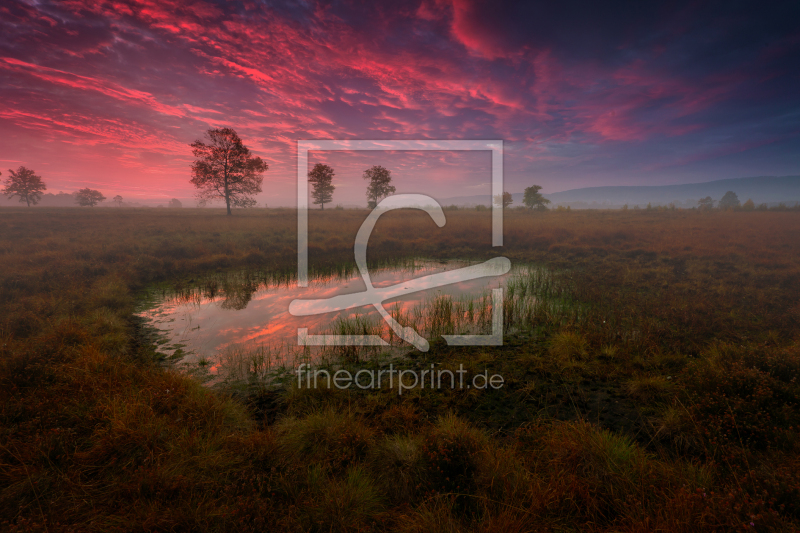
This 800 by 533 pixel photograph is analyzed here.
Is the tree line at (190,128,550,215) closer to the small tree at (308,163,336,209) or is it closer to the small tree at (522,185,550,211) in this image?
the small tree at (308,163,336,209)

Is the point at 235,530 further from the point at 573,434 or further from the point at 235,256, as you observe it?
the point at 235,256

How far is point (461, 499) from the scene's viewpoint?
129 inches

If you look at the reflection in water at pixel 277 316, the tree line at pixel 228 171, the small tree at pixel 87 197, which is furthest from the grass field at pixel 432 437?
the small tree at pixel 87 197

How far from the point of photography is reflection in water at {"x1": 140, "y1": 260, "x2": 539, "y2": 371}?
26.0 feet

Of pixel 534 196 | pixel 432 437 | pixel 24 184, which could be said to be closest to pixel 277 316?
pixel 432 437

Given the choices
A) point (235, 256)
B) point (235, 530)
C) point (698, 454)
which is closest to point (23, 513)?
point (235, 530)

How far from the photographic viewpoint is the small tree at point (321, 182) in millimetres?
59688

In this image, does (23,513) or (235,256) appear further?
(235,256)

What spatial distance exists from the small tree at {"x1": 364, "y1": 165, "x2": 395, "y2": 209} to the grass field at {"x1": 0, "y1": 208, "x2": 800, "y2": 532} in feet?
184

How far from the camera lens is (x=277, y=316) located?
9.88 meters

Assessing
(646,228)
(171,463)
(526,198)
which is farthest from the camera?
(526,198)

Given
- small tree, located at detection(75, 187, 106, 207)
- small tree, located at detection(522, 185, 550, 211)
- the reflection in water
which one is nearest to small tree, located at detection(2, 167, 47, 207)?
small tree, located at detection(75, 187, 106, 207)

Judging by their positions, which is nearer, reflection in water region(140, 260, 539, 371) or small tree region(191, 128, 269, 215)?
reflection in water region(140, 260, 539, 371)

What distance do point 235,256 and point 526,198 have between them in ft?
236
